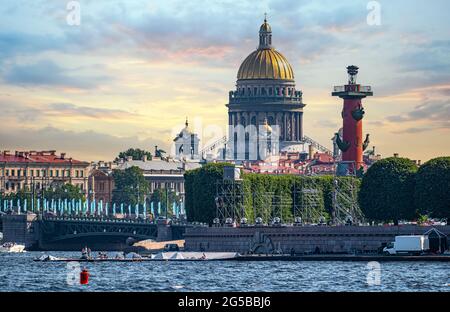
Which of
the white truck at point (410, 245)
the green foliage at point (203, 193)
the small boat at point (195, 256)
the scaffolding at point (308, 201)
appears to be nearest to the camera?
the white truck at point (410, 245)

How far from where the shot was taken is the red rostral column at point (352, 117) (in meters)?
155

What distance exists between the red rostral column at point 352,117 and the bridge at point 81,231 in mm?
17587

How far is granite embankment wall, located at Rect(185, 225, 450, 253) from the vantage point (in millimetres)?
115500

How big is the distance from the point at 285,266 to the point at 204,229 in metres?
27.0

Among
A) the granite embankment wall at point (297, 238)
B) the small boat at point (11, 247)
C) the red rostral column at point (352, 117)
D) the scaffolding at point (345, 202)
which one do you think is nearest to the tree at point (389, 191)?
the scaffolding at point (345, 202)

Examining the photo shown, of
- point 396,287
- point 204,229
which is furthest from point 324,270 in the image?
point 204,229

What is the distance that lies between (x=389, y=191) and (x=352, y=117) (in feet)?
105

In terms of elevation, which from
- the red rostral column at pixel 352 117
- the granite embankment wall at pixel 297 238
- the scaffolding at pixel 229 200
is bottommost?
the granite embankment wall at pixel 297 238

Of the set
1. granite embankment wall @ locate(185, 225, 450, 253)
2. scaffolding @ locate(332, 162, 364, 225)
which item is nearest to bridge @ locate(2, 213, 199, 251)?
scaffolding @ locate(332, 162, 364, 225)

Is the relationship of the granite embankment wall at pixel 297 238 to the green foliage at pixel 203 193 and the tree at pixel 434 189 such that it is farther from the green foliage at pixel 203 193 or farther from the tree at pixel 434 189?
the green foliage at pixel 203 193

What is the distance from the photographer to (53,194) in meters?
198

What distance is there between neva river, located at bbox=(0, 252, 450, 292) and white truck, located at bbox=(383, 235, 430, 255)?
2.70 m

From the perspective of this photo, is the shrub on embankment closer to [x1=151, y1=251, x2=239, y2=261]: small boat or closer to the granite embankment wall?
the granite embankment wall

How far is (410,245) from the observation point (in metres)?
107
